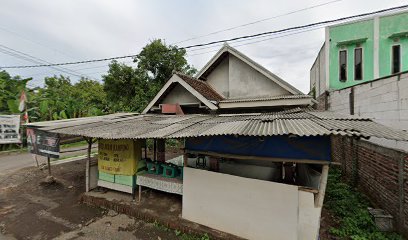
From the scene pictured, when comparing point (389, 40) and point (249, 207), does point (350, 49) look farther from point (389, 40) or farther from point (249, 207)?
point (249, 207)

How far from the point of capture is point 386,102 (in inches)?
244

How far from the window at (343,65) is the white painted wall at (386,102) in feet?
12.3

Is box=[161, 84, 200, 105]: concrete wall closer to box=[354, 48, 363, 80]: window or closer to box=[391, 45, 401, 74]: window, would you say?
box=[354, 48, 363, 80]: window

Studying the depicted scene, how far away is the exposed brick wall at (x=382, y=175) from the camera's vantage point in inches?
181

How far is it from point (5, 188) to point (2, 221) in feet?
10.5

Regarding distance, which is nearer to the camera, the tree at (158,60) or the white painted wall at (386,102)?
the white painted wall at (386,102)

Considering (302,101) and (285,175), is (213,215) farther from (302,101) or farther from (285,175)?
(302,101)

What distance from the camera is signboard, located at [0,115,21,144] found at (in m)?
14.1

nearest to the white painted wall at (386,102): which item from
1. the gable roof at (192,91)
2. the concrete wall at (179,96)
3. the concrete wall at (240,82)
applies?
the concrete wall at (240,82)

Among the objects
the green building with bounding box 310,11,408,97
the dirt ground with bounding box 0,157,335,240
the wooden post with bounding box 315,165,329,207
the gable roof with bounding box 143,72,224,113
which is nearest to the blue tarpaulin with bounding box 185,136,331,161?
the wooden post with bounding box 315,165,329,207

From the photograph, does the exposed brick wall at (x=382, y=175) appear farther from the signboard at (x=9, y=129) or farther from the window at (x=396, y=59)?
the signboard at (x=9, y=129)

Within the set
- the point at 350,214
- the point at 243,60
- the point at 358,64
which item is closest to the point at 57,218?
the point at 350,214

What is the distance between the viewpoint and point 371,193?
20.2ft

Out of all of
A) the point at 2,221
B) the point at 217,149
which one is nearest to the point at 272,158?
the point at 217,149
